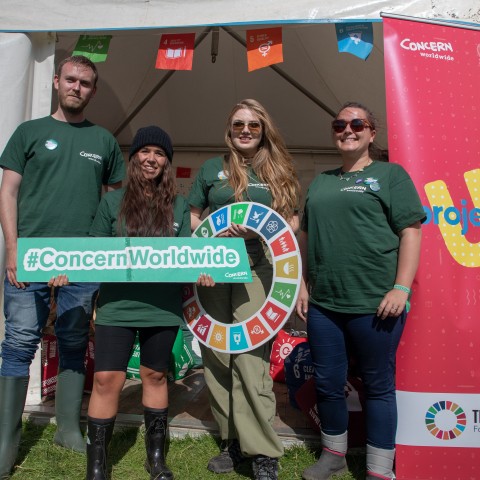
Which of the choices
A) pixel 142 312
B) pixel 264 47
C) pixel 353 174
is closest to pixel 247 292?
pixel 142 312

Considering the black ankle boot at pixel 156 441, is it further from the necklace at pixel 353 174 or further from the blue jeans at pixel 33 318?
the necklace at pixel 353 174

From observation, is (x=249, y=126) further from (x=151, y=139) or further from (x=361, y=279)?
(x=361, y=279)

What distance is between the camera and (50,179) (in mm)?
2271

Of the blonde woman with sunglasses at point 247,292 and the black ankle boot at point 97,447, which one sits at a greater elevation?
the blonde woman with sunglasses at point 247,292

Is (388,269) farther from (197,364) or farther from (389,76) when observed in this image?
(197,364)

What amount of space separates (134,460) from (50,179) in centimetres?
154

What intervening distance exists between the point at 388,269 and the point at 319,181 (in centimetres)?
55

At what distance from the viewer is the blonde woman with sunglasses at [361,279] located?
79.3 inches

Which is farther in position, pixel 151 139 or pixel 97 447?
pixel 151 139

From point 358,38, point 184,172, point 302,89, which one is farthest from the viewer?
point 184,172

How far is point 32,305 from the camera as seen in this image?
2.26 metres

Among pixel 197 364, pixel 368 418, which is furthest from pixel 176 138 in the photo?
pixel 368 418

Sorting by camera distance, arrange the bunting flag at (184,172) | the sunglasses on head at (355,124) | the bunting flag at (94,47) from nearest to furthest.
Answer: the sunglasses on head at (355,124) < the bunting flag at (94,47) < the bunting flag at (184,172)

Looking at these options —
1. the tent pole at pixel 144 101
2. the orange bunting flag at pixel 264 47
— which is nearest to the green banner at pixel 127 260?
the orange bunting flag at pixel 264 47
